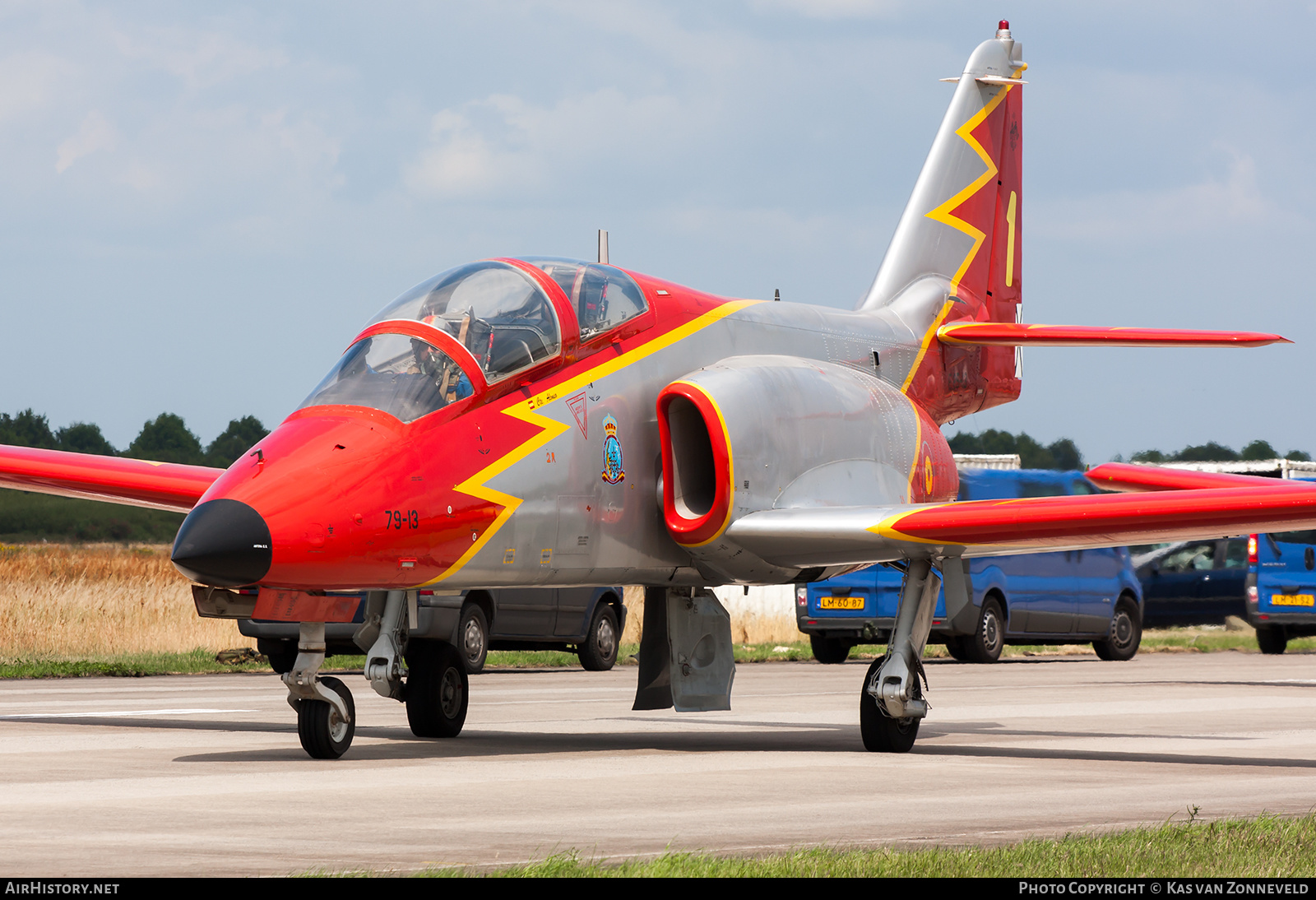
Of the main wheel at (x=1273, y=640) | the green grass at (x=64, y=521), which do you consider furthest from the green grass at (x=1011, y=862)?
the green grass at (x=64, y=521)

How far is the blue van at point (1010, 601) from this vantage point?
2605 cm

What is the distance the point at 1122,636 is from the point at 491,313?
20492 mm

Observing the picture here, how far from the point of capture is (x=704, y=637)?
14641 mm

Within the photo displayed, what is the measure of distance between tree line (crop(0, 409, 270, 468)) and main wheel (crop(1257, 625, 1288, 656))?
96.2 ft

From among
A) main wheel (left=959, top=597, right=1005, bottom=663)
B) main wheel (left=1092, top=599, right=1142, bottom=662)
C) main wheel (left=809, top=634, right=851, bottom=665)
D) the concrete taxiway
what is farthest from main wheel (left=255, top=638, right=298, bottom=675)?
main wheel (left=1092, top=599, right=1142, bottom=662)

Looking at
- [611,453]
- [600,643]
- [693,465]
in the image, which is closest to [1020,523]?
[693,465]

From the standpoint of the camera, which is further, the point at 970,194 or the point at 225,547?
the point at 970,194

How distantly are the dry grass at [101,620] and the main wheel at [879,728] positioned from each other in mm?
12041

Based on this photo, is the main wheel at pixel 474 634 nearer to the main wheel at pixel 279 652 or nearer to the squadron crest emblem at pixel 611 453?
the main wheel at pixel 279 652

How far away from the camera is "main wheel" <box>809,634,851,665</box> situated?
27344 mm

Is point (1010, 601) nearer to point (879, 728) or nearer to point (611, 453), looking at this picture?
point (879, 728)

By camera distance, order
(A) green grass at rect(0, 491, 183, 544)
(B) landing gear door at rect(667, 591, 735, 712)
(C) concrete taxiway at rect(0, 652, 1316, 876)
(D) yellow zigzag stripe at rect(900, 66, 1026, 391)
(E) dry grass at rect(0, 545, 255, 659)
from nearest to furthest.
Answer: (C) concrete taxiway at rect(0, 652, 1316, 876)
(B) landing gear door at rect(667, 591, 735, 712)
(D) yellow zigzag stripe at rect(900, 66, 1026, 391)
(E) dry grass at rect(0, 545, 255, 659)
(A) green grass at rect(0, 491, 183, 544)

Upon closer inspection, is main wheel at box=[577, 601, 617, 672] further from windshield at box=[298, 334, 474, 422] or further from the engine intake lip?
windshield at box=[298, 334, 474, 422]

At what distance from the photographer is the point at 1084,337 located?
55.8 feet
